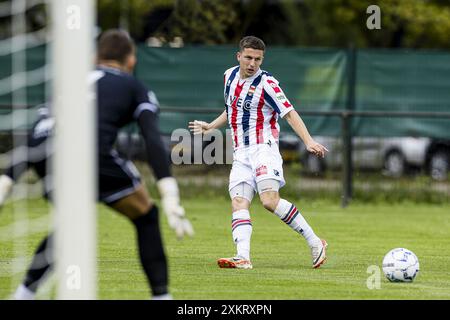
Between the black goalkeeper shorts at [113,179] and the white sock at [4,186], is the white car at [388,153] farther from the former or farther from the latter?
the white sock at [4,186]

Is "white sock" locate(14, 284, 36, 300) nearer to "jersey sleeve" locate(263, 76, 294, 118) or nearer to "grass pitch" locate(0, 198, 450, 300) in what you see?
"grass pitch" locate(0, 198, 450, 300)

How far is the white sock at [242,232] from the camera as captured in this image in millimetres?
10453

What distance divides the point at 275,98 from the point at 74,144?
4196mm

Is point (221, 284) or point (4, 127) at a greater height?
point (4, 127)

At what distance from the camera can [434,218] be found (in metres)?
17.0

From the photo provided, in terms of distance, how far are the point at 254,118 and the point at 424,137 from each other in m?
8.98

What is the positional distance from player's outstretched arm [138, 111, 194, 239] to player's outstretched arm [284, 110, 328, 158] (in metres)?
3.10

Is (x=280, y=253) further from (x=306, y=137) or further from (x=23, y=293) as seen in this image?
(x=23, y=293)

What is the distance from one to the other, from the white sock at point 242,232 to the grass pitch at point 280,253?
202 millimetres

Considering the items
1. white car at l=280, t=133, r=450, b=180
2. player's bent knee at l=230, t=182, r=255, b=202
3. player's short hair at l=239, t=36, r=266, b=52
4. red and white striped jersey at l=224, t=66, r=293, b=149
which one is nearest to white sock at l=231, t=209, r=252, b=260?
player's bent knee at l=230, t=182, r=255, b=202

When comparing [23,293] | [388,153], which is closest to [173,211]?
[23,293]

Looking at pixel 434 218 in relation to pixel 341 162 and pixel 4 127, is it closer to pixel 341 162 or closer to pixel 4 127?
pixel 341 162

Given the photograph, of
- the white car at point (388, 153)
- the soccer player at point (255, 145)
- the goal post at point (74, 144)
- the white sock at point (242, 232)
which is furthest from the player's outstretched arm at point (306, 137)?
the white car at point (388, 153)
